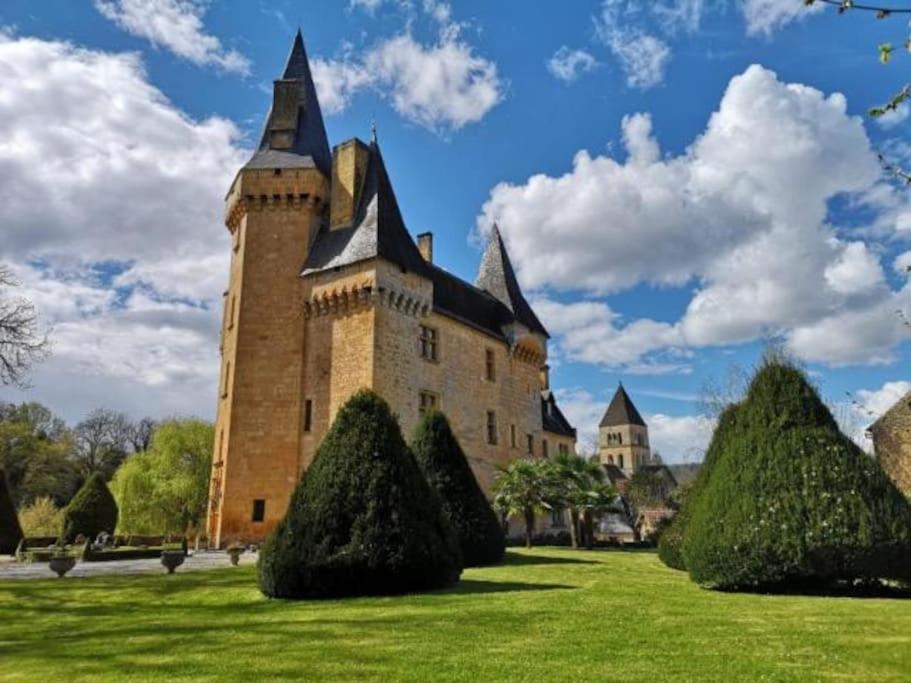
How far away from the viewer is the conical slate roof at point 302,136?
2733cm

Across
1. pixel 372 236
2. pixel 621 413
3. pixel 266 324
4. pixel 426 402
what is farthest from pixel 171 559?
pixel 621 413

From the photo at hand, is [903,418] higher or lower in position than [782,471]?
higher

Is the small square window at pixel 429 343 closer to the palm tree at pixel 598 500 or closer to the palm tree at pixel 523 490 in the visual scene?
the palm tree at pixel 523 490

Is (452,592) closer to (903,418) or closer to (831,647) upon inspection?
(831,647)

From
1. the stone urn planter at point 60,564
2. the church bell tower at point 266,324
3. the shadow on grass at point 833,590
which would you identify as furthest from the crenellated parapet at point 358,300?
the shadow on grass at point 833,590

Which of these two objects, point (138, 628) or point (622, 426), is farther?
point (622, 426)

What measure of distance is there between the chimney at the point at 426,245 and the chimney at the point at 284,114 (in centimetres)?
823

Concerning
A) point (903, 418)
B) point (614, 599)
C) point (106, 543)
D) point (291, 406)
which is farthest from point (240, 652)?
point (903, 418)

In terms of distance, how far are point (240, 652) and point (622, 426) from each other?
3466 inches

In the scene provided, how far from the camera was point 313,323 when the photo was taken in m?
25.5

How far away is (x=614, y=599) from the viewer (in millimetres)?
9375

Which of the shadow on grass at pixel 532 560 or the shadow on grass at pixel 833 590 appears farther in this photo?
the shadow on grass at pixel 532 560

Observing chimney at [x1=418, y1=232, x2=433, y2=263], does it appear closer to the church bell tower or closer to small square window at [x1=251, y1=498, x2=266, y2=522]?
the church bell tower

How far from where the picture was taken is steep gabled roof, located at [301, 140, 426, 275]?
2488 centimetres
